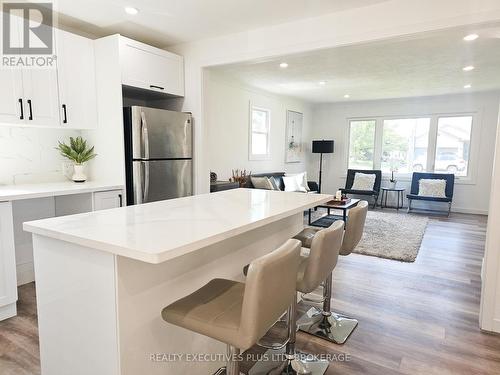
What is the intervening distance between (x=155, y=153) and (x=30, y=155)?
47.1 inches

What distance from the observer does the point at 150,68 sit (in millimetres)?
3395

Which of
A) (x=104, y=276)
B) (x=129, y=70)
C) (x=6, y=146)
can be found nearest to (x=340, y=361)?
(x=104, y=276)

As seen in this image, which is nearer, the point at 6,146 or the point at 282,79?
the point at 6,146

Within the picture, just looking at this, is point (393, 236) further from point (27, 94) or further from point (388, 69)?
point (27, 94)

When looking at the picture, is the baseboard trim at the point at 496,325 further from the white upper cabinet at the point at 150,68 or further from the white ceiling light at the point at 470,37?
the white upper cabinet at the point at 150,68

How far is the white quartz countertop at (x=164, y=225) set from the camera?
3.81ft

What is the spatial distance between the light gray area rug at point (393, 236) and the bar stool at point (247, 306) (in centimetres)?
316

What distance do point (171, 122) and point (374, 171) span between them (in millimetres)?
5663

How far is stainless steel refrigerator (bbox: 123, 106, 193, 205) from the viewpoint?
124 inches

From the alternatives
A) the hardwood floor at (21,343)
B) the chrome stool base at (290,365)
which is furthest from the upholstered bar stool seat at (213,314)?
the hardwood floor at (21,343)

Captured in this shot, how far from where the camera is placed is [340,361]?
2047 mm

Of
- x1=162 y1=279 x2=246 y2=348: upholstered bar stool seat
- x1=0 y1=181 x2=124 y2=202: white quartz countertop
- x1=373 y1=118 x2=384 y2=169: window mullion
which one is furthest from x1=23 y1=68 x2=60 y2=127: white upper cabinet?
x1=373 y1=118 x2=384 y2=169: window mullion

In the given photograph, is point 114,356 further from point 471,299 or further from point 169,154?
point 471,299

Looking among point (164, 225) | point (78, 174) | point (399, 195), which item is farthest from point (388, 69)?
point (164, 225)
